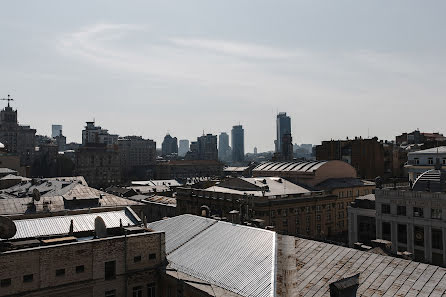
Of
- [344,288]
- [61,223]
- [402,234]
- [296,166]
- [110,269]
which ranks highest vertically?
[296,166]

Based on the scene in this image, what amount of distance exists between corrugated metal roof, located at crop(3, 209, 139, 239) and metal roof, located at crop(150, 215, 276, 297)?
5638 mm

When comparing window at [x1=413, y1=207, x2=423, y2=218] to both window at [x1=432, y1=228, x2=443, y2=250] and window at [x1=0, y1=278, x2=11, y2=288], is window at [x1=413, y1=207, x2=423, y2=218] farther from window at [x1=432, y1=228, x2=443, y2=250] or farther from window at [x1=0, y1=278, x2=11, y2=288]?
window at [x1=0, y1=278, x2=11, y2=288]

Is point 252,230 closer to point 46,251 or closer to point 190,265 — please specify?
point 190,265

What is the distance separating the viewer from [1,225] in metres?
29.6

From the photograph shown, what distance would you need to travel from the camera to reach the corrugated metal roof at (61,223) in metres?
34.7

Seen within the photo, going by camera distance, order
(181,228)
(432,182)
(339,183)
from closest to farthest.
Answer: (181,228), (432,182), (339,183)

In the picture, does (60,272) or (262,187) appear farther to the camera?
(262,187)

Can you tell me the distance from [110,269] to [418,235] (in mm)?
42918

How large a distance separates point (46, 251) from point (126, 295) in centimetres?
732

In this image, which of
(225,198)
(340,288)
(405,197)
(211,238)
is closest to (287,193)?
(225,198)

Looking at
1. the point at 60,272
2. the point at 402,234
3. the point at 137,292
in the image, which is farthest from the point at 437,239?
the point at 60,272

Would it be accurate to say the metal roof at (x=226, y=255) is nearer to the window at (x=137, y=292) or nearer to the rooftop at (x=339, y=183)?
the window at (x=137, y=292)

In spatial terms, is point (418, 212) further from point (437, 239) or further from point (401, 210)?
point (437, 239)

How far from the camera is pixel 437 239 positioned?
169 ft
